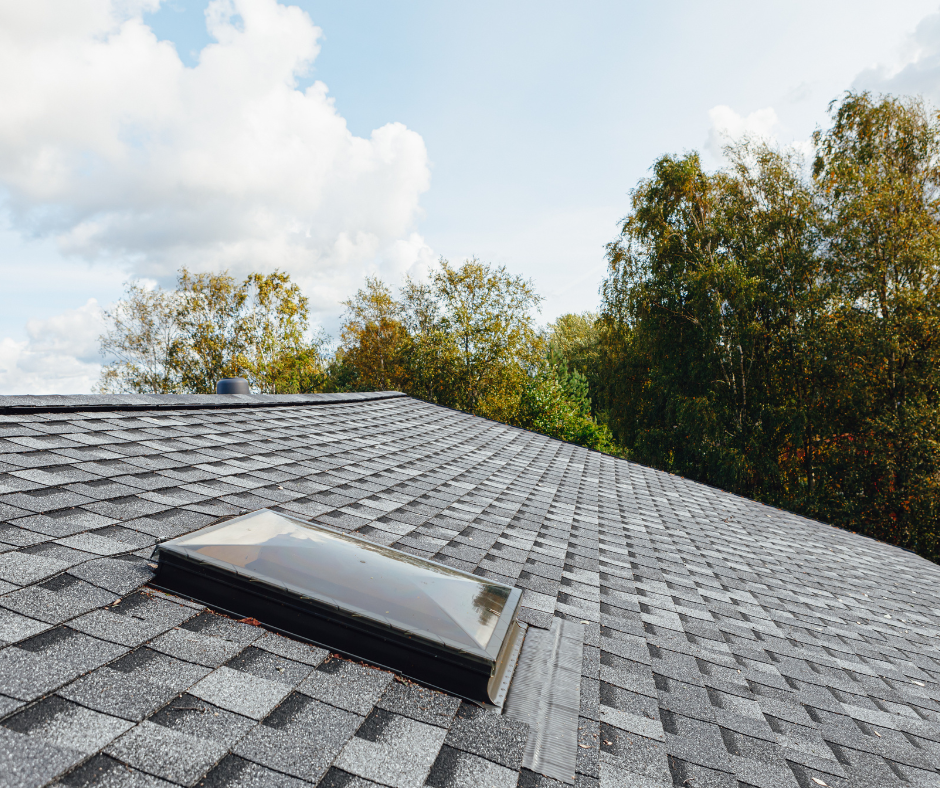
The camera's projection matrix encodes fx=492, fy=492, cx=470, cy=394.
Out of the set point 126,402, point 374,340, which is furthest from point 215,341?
point 126,402

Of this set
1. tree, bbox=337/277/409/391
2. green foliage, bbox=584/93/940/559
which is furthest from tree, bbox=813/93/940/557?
tree, bbox=337/277/409/391

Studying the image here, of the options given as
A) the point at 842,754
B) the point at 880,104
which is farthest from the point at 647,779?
the point at 880,104

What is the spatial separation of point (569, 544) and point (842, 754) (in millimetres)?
1927

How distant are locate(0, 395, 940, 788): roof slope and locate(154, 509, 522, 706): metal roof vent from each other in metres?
0.07

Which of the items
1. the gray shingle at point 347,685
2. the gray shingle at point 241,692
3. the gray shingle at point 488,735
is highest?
the gray shingle at point 241,692

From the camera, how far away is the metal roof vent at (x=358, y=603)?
63.2 inches

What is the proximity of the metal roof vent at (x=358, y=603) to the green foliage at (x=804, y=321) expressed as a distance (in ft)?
49.1

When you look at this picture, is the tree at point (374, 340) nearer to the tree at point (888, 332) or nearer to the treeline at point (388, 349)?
the treeline at point (388, 349)

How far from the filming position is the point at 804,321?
1410 cm

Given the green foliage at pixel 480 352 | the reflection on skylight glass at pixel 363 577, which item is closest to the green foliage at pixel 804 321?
the green foliage at pixel 480 352

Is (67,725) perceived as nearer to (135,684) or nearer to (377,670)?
(135,684)

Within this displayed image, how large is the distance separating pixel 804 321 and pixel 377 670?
16224 mm

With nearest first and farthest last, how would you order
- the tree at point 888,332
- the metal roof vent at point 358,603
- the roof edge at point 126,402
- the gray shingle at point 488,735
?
the gray shingle at point 488,735 → the metal roof vent at point 358,603 → the roof edge at point 126,402 → the tree at point 888,332

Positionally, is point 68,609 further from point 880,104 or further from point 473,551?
point 880,104
